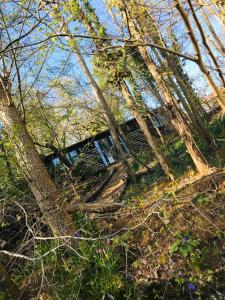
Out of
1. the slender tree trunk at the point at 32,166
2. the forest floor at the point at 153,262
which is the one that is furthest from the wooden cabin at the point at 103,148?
the forest floor at the point at 153,262

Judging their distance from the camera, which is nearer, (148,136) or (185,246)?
(185,246)

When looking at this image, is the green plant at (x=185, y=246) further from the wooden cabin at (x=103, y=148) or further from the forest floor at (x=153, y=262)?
the wooden cabin at (x=103, y=148)

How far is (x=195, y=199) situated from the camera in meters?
7.42

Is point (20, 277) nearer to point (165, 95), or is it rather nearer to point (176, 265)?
point (176, 265)

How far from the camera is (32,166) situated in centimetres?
711

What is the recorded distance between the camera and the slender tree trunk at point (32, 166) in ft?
23.1

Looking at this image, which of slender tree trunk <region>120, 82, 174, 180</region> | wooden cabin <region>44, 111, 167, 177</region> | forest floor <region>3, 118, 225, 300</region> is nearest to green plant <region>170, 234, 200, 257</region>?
forest floor <region>3, 118, 225, 300</region>

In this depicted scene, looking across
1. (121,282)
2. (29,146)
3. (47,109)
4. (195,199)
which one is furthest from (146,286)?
(47,109)

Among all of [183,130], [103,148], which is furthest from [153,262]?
[103,148]

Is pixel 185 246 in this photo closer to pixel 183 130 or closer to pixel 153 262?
pixel 153 262

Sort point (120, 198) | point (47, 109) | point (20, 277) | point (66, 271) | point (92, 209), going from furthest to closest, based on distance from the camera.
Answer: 1. point (47, 109)
2. point (120, 198)
3. point (92, 209)
4. point (20, 277)
5. point (66, 271)

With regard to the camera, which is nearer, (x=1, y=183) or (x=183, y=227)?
(x=183, y=227)

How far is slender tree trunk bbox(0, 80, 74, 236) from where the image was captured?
703 centimetres

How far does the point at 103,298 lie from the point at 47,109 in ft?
45.4
